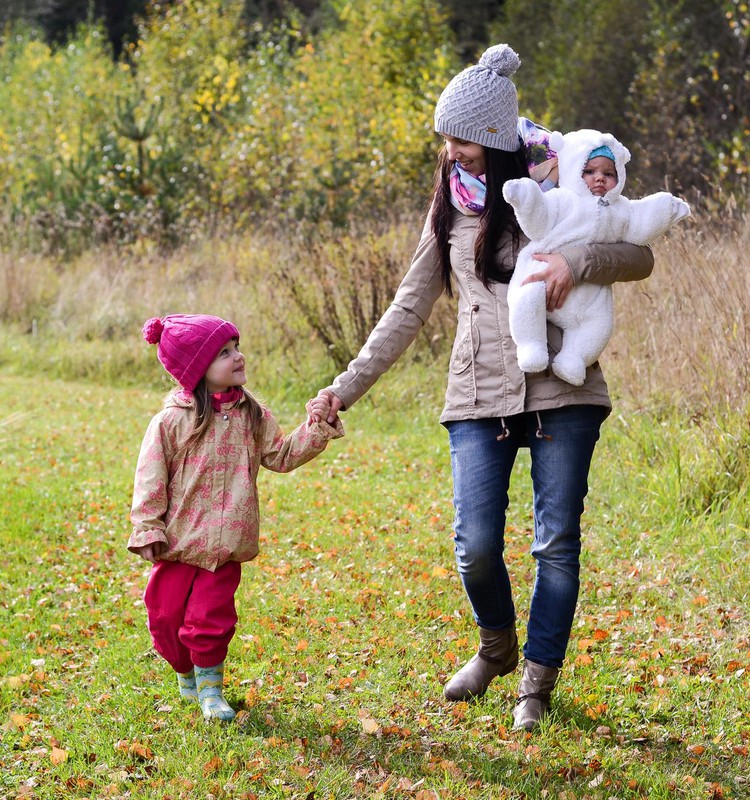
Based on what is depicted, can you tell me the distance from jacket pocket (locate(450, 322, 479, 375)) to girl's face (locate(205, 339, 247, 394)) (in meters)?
0.71

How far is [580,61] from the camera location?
2058cm

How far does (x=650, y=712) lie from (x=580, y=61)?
62.2 ft

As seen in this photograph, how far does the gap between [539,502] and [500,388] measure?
0.39m

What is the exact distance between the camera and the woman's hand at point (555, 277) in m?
3.06

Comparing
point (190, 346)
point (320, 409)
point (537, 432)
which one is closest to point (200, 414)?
point (190, 346)

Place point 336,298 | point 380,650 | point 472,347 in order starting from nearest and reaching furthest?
point 472,347 < point 380,650 < point 336,298

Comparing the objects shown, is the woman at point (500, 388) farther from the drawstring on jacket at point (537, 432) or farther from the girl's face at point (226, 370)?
the girl's face at point (226, 370)

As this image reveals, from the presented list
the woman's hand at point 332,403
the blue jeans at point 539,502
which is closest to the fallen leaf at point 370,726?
the blue jeans at point 539,502

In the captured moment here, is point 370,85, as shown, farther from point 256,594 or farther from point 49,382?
point 256,594

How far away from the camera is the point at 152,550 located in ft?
11.1

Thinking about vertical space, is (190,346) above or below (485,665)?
above

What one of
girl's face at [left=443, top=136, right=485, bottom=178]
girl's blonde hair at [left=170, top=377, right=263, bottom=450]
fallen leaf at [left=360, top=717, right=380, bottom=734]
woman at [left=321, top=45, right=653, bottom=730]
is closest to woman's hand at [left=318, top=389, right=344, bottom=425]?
girl's blonde hair at [left=170, top=377, right=263, bottom=450]

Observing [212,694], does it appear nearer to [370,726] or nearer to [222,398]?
[370,726]

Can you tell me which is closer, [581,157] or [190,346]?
[581,157]
